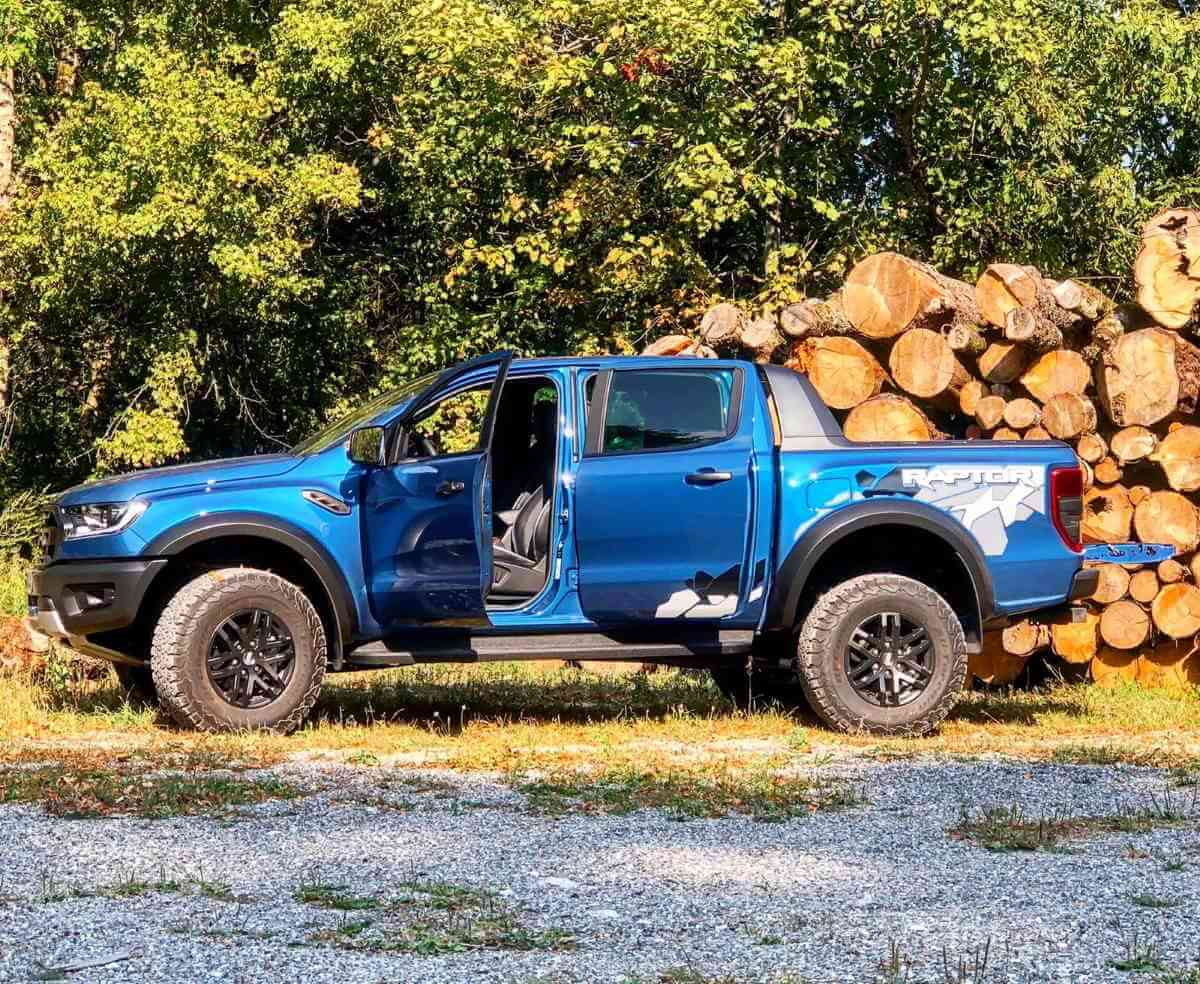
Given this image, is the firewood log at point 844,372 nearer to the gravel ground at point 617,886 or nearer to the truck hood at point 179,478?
the truck hood at point 179,478

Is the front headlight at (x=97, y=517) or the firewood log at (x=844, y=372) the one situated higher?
the firewood log at (x=844, y=372)

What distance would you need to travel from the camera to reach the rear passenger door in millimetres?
9062

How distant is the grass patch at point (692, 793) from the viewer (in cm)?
696

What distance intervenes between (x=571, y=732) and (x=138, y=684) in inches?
107

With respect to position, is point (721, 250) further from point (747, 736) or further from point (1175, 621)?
point (747, 736)

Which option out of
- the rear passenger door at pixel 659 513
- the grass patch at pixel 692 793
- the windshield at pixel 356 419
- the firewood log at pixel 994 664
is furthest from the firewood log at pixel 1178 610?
the windshield at pixel 356 419

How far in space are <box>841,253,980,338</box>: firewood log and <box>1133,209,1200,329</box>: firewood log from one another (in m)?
1.12

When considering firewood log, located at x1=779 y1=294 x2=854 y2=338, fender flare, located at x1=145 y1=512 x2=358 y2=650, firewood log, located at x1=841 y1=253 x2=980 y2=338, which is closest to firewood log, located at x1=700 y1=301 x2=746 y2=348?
firewood log, located at x1=779 y1=294 x2=854 y2=338

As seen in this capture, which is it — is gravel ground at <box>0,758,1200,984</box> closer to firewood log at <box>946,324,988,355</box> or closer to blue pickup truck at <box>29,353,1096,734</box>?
blue pickup truck at <box>29,353,1096,734</box>

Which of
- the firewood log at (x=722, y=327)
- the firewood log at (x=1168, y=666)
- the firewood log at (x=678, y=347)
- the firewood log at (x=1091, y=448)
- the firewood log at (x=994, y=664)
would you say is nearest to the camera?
the firewood log at (x=1091, y=448)

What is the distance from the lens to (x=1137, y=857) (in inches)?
240

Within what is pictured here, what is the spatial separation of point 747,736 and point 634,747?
0.84m

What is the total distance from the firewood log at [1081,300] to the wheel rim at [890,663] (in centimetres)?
310

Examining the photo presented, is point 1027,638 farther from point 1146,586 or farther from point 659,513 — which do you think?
point 659,513
